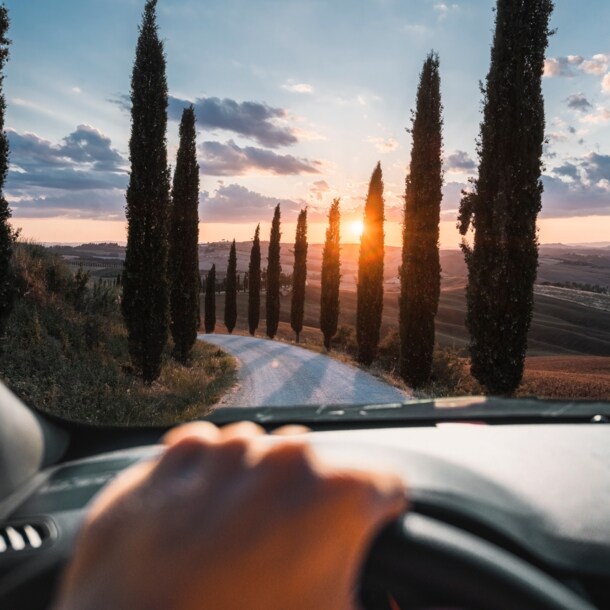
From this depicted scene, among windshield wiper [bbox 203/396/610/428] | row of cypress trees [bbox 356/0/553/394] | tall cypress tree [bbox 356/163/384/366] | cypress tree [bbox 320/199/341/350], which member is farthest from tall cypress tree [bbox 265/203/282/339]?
windshield wiper [bbox 203/396/610/428]

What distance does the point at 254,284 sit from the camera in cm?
4934

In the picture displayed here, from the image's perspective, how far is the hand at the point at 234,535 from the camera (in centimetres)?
85

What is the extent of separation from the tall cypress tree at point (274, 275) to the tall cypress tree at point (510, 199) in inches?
1166

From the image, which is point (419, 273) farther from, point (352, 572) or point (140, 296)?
point (352, 572)

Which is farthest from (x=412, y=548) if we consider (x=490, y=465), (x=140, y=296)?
(x=140, y=296)

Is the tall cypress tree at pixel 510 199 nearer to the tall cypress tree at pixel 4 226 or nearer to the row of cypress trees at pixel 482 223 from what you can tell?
the row of cypress trees at pixel 482 223

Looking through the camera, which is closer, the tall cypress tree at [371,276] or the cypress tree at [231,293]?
the tall cypress tree at [371,276]

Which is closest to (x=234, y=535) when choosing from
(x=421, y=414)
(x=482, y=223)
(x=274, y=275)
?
(x=421, y=414)

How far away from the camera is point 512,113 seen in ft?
54.8

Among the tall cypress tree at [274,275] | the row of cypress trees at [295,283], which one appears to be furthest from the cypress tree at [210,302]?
the tall cypress tree at [274,275]

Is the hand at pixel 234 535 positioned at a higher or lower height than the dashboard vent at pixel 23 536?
higher

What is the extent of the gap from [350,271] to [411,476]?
163937 mm

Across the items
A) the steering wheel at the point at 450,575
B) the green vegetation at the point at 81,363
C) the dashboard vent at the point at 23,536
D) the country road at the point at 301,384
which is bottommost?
the country road at the point at 301,384

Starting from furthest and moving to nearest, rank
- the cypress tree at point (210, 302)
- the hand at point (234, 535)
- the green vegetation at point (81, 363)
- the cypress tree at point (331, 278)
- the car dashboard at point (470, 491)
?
the cypress tree at point (210, 302) → the cypress tree at point (331, 278) → the green vegetation at point (81, 363) → the car dashboard at point (470, 491) → the hand at point (234, 535)
